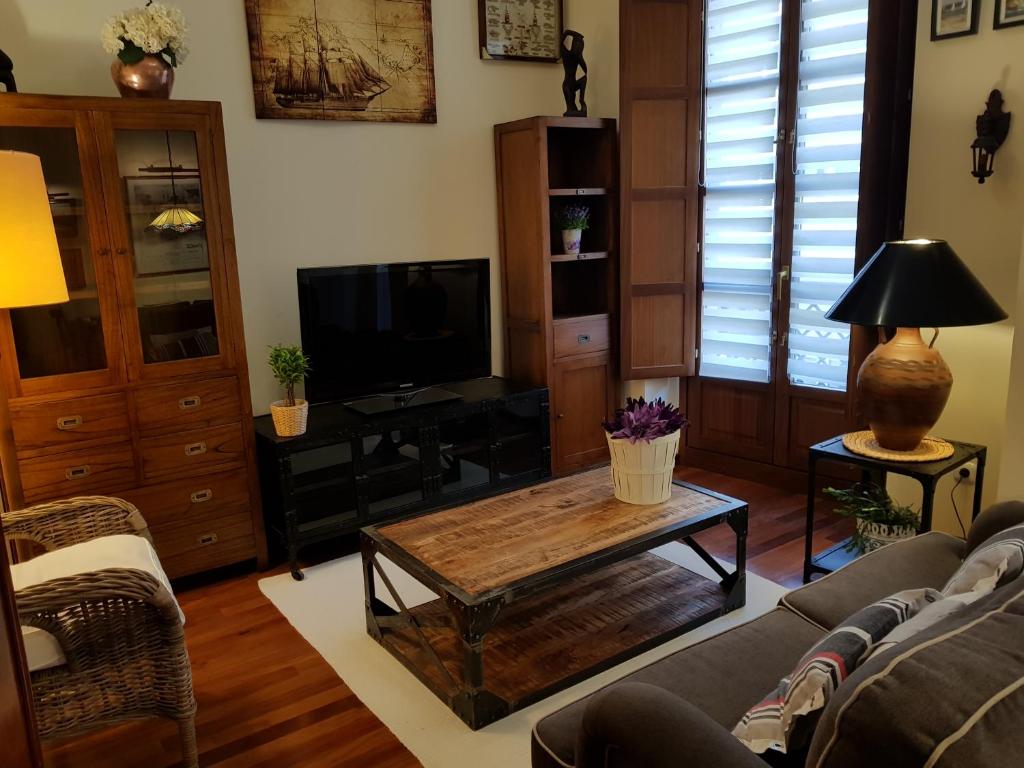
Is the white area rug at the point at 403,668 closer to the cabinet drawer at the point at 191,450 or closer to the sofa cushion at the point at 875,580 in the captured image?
the cabinet drawer at the point at 191,450

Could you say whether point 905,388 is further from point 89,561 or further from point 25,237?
point 25,237

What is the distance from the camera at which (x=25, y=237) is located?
2.11 meters

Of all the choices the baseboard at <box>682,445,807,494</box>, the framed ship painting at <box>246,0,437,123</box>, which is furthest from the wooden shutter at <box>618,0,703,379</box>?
the framed ship painting at <box>246,0,437,123</box>

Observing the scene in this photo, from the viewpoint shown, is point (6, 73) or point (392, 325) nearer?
point (6, 73)

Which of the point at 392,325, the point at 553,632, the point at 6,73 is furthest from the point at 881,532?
the point at 6,73

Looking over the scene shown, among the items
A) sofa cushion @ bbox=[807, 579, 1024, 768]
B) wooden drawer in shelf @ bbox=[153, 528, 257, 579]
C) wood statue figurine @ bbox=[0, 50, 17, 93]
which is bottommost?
wooden drawer in shelf @ bbox=[153, 528, 257, 579]

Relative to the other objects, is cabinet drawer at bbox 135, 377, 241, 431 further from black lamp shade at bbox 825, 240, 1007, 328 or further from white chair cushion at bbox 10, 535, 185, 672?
black lamp shade at bbox 825, 240, 1007, 328

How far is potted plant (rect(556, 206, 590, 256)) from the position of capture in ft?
13.7

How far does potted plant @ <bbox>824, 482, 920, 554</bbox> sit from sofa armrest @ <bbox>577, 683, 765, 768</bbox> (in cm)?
183

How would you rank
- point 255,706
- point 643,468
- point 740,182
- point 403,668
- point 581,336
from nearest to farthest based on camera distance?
point 255,706 < point 403,668 < point 643,468 < point 740,182 < point 581,336

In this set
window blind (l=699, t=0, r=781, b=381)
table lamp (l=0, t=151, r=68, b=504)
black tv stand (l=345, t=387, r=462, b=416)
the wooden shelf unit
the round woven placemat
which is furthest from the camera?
the wooden shelf unit

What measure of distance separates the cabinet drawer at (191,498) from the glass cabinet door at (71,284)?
0.47 metres

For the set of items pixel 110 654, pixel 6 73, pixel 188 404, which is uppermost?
pixel 6 73

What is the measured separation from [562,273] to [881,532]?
236 cm
